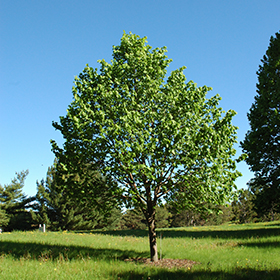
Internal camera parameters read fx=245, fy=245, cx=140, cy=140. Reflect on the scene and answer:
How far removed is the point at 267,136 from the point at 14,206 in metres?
47.2

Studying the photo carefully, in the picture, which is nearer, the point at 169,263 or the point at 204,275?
the point at 204,275

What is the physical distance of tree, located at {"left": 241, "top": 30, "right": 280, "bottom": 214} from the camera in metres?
19.5

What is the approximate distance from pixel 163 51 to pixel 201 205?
711cm

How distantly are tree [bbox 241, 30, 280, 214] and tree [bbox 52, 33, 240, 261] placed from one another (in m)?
11.9

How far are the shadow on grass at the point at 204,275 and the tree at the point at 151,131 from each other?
2442 mm

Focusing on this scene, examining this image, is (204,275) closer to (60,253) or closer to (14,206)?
(60,253)

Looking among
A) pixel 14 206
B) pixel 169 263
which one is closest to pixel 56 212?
pixel 14 206

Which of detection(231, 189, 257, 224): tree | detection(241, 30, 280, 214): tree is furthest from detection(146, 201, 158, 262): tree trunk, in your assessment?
detection(231, 189, 257, 224): tree

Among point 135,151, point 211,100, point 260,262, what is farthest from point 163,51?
point 260,262

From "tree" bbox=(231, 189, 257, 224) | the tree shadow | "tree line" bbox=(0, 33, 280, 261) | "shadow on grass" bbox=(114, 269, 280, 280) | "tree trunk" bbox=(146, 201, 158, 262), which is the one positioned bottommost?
"tree" bbox=(231, 189, 257, 224)

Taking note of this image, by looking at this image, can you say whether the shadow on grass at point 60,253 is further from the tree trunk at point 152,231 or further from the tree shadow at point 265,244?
the tree shadow at point 265,244

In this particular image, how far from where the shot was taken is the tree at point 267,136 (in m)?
19.5

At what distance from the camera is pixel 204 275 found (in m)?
7.80

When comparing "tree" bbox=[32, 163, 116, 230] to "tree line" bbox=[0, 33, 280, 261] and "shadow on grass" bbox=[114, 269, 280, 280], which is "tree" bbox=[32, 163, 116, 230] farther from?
"shadow on grass" bbox=[114, 269, 280, 280]
